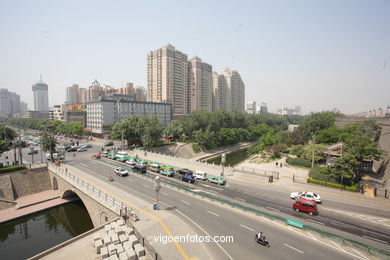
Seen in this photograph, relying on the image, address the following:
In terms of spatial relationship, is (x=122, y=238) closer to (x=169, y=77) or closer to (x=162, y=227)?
(x=162, y=227)

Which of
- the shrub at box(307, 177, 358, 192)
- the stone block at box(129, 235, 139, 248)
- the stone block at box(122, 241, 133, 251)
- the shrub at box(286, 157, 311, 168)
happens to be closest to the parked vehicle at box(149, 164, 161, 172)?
the stone block at box(129, 235, 139, 248)

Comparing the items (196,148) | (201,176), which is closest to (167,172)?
(201,176)

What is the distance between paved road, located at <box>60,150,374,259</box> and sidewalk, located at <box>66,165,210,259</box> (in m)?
0.97

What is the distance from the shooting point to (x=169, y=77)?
124m

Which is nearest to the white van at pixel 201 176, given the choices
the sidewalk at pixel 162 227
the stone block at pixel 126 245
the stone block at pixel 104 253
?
the sidewalk at pixel 162 227

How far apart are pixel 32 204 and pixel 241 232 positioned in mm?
42212

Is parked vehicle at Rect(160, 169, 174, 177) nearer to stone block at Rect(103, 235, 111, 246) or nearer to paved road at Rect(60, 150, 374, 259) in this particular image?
paved road at Rect(60, 150, 374, 259)

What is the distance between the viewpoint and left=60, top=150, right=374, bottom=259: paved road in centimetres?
1552

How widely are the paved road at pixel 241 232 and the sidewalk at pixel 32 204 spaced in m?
22.9

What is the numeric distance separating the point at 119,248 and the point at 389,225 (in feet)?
95.2

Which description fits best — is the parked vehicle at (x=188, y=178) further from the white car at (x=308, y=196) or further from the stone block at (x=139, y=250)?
the stone block at (x=139, y=250)

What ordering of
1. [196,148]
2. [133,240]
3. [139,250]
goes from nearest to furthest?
1. [139,250]
2. [133,240]
3. [196,148]

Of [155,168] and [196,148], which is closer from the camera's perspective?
[155,168]

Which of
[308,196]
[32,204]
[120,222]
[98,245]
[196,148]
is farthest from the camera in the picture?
[196,148]
